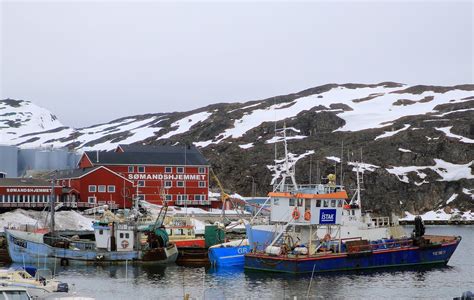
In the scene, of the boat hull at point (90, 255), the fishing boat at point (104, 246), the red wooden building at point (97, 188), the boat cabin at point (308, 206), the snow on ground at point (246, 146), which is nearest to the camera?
the boat cabin at point (308, 206)

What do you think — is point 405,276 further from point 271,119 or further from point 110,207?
point 271,119

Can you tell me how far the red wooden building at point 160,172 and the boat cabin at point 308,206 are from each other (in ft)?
179

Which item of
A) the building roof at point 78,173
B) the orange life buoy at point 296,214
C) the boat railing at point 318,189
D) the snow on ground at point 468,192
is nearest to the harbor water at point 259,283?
the orange life buoy at point 296,214

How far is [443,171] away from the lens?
140 metres

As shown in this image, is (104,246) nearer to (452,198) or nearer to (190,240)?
(190,240)

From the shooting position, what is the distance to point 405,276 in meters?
53.9

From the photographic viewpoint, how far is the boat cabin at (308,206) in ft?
183

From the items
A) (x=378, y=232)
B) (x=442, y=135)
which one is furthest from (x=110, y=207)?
(x=442, y=135)

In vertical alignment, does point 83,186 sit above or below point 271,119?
Answer: below

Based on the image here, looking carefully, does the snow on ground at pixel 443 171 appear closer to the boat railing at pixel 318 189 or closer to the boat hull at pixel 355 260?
the boat hull at pixel 355 260

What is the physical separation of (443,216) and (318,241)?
79661 mm

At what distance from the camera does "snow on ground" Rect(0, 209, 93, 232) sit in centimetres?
8600

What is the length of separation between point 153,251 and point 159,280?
869 cm

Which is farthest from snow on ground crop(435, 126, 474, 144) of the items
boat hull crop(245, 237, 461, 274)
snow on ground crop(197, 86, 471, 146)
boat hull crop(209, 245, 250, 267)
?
boat hull crop(209, 245, 250, 267)
